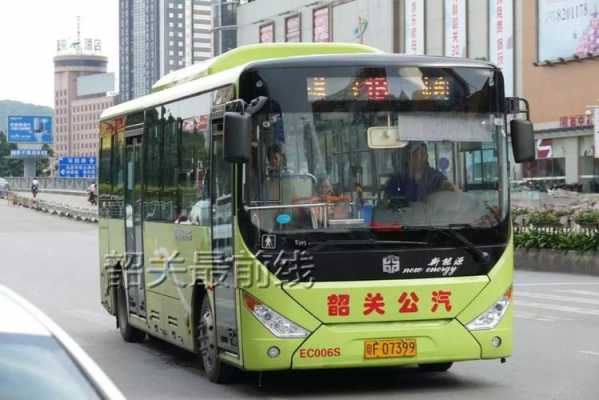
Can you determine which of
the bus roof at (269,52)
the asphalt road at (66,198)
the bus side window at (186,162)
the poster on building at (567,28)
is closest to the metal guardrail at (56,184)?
the asphalt road at (66,198)

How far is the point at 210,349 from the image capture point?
11.8 metres

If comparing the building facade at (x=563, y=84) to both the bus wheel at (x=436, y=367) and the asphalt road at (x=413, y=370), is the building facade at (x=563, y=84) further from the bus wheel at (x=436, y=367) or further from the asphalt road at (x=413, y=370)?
the bus wheel at (x=436, y=367)

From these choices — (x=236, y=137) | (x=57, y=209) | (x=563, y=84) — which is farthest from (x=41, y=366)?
(x=57, y=209)

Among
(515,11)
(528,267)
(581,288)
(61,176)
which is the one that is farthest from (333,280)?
(61,176)

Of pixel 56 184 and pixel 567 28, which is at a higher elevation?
pixel 567 28

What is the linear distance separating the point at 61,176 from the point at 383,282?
85888mm

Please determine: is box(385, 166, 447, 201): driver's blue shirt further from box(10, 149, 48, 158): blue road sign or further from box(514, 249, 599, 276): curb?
box(10, 149, 48, 158): blue road sign

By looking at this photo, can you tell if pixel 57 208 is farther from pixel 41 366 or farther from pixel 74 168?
pixel 41 366

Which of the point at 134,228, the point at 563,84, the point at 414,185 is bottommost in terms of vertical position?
the point at 134,228

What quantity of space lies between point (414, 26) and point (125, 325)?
6732 centimetres

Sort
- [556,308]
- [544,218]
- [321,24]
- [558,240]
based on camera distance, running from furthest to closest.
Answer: [321,24]
[544,218]
[558,240]
[556,308]

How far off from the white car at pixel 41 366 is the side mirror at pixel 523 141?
690 cm

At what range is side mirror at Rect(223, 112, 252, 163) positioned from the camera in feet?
34.2

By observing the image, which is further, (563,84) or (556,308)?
(563,84)
